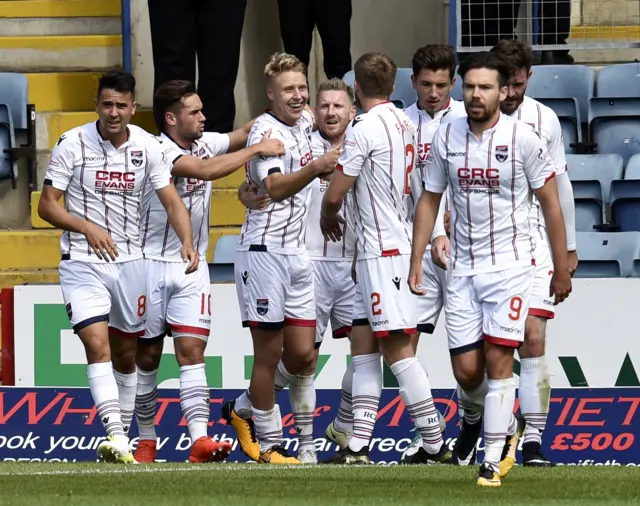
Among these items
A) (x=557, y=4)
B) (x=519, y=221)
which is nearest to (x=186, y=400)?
(x=519, y=221)

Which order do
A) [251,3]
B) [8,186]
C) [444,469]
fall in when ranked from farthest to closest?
[251,3] < [8,186] < [444,469]

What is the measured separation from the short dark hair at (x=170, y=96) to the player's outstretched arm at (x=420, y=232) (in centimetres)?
190

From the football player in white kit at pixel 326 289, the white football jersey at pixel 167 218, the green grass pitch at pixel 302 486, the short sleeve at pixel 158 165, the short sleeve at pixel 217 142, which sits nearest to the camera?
the green grass pitch at pixel 302 486

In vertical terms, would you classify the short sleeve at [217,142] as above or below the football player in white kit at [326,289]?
above

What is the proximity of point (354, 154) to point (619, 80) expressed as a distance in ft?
15.0

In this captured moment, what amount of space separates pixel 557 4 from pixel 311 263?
170 inches

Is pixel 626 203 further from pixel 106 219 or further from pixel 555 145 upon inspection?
pixel 106 219

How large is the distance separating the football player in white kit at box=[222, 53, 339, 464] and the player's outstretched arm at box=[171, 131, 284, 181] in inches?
4.3

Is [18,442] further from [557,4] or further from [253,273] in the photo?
[557,4]

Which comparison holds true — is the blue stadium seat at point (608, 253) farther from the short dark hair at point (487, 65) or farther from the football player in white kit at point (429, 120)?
the short dark hair at point (487, 65)

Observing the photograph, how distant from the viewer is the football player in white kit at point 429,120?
778 cm

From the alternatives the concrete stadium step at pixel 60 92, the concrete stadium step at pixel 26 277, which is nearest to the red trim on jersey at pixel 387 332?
the concrete stadium step at pixel 26 277

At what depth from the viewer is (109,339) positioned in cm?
811

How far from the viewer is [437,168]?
6.55 metres
